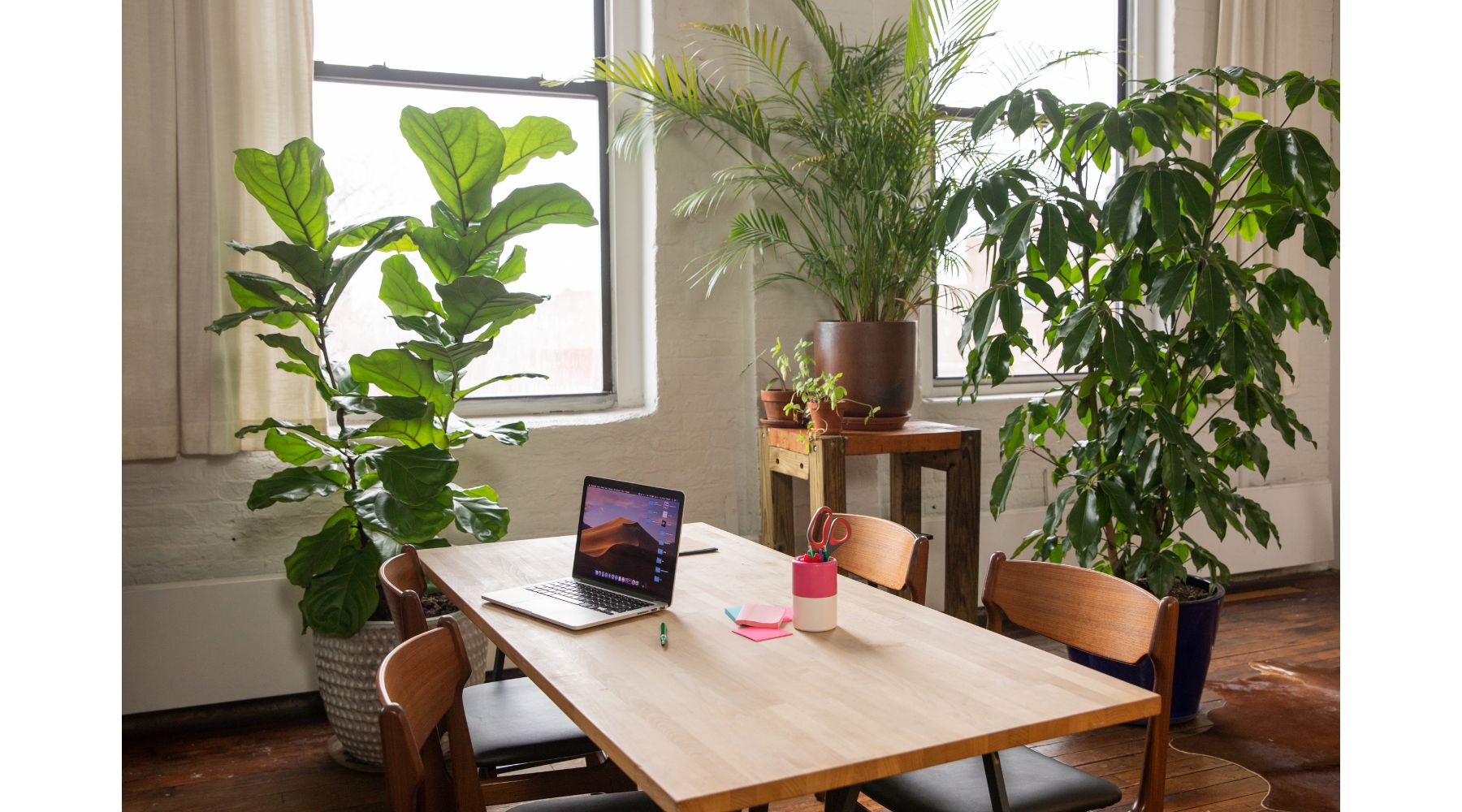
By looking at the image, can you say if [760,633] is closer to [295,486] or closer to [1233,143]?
[295,486]

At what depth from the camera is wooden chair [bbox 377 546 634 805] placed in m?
2.07

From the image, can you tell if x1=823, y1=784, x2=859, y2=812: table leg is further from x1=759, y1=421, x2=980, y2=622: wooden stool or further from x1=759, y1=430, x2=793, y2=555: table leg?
x1=759, y1=430, x2=793, y2=555: table leg

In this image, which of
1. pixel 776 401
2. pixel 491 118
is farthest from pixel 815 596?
pixel 491 118

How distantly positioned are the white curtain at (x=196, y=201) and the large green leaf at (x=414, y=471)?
75cm

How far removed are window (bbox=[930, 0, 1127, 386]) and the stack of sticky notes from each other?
269 centimetres

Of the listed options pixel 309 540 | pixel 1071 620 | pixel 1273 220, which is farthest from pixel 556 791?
pixel 1273 220

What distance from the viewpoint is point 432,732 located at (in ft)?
5.99

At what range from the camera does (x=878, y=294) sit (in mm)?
3807

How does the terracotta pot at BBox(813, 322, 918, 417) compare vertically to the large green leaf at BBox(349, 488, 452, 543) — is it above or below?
above

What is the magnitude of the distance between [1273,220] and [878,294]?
123cm

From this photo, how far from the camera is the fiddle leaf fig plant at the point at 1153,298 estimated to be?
10.1ft

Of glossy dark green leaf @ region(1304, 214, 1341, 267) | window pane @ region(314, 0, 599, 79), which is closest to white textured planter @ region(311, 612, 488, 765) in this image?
window pane @ region(314, 0, 599, 79)
